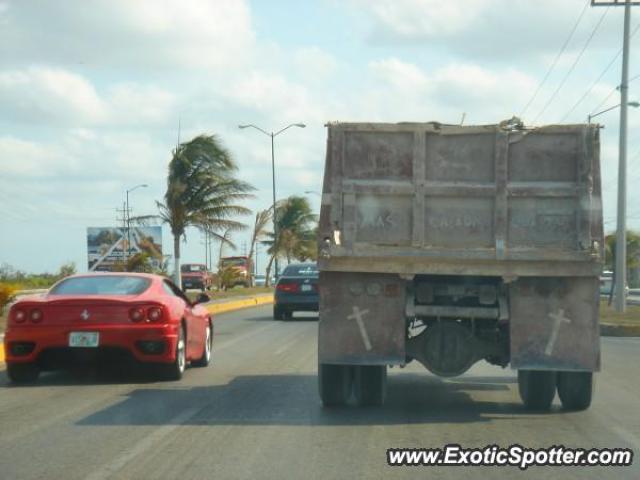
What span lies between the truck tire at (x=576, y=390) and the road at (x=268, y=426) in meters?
0.19

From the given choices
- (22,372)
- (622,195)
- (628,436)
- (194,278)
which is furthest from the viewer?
(194,278)

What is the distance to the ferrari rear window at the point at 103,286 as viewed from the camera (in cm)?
1356

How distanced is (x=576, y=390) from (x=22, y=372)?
6.49 m

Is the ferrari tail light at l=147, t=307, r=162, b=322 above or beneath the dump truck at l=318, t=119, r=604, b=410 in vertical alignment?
beneath

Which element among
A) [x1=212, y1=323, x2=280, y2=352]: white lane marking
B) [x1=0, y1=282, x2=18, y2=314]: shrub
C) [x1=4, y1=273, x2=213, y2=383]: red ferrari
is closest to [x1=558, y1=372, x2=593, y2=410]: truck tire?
[x1=4, y1=273, x2=213, y2=383]: red ferrari

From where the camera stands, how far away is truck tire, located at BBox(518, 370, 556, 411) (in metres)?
11.0

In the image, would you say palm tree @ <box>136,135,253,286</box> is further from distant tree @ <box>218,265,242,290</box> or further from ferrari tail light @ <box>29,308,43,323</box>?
ferrari tail light @ <box>29,308,43,323</box>

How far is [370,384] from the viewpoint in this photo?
11109 mm

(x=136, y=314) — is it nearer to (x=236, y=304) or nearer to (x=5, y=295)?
(x=5, y=295)

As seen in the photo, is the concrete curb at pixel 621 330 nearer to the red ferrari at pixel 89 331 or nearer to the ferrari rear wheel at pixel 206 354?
the ferrari rear wheel at pixel 206 354

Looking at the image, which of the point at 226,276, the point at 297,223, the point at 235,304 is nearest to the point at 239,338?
the point at 235,304

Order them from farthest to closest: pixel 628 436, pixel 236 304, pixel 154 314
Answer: pixel 236 304, pixel 154 314, pixel 628 436

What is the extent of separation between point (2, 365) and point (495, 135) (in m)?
8.60
